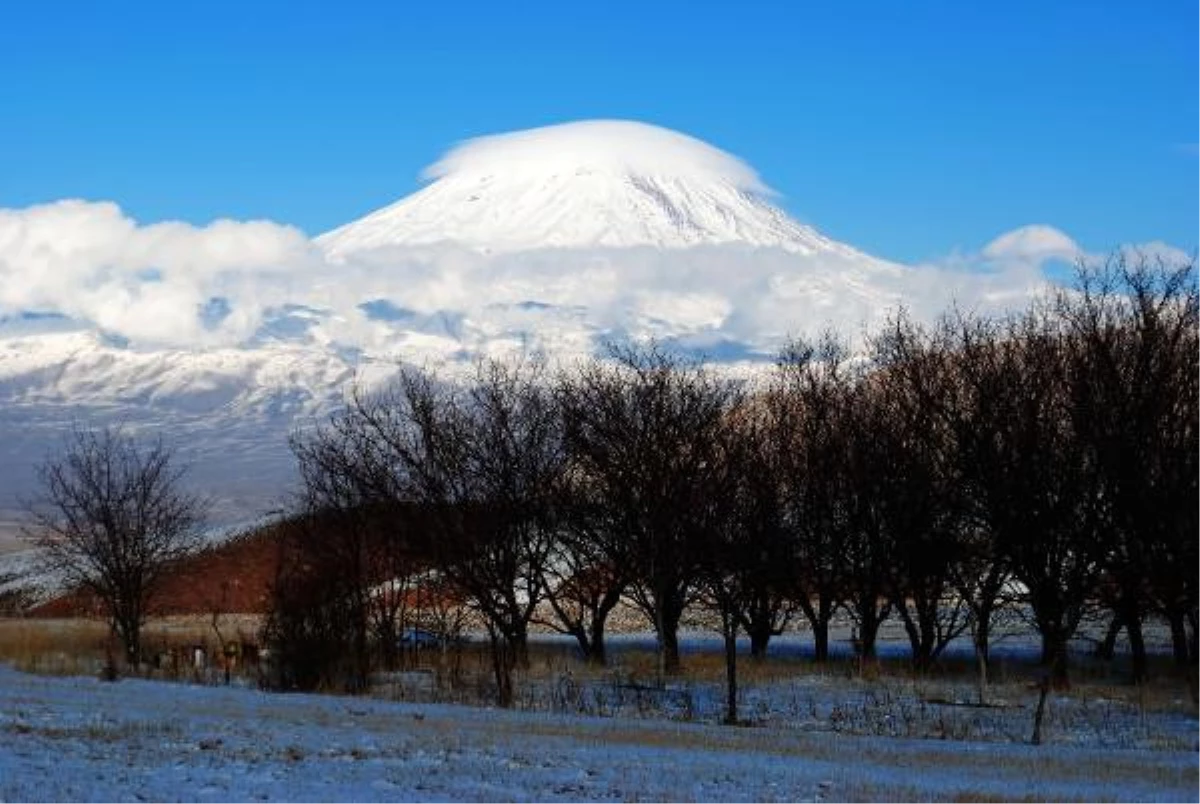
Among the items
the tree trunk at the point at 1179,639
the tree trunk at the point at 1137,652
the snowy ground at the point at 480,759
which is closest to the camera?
Answer: the snowy ground at the point at 480,759

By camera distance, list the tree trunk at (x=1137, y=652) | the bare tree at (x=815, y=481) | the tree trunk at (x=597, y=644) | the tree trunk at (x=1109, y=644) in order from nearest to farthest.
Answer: the tree trunk at (x=1137, y=652)
the tree trunk at (x=1109, y=644)
the tree trunk at (x=597, y=644)
the bare tree at (x=815, y=481)

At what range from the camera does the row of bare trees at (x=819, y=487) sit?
2817cm

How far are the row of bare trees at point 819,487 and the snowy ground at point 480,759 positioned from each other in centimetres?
500

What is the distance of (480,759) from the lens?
658 inches

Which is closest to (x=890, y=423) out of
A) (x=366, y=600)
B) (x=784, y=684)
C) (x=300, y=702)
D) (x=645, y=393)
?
(x=645, y=393)

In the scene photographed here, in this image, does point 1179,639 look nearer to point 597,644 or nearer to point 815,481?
point 815,481

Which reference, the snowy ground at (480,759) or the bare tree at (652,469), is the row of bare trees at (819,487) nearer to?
the bare tree at (652,469)

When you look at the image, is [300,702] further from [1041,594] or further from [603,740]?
[1041,594]

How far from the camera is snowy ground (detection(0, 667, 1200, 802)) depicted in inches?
558

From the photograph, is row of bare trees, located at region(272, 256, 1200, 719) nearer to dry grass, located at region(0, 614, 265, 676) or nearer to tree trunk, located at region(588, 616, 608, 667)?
tree trunk, located at region(588, 616, 608, 667)

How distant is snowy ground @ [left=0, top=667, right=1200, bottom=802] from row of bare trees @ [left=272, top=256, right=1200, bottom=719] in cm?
500

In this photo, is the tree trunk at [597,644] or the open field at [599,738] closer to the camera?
the open field at [599,738]

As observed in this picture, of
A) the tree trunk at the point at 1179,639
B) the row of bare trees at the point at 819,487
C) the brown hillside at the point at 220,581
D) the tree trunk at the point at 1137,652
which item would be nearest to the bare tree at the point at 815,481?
the row of bare trees at the point at 819,487

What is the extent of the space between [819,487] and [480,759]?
21.5 metres
